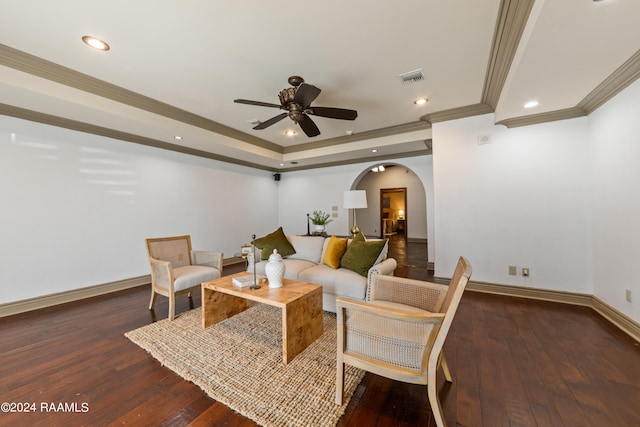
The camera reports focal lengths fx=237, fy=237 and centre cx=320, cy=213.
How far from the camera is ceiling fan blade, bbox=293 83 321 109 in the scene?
2256mm

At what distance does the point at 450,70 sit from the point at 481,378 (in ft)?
9.48

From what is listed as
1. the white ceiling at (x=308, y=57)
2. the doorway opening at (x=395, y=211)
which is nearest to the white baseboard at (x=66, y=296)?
the white ceiling at (x=308, y=57)

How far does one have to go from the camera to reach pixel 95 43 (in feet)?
6.89

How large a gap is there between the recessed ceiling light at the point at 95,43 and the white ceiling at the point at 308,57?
73mm

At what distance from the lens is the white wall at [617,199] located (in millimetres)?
2219

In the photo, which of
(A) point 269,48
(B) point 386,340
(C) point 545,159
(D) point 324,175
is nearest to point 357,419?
(B) point 386,340

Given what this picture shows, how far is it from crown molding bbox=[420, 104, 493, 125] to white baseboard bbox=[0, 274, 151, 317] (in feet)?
17.7

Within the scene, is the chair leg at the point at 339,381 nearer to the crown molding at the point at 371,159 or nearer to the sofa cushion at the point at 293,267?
the sofa cushion at the point at 293,267

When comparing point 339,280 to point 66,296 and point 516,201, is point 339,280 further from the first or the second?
point 66,296

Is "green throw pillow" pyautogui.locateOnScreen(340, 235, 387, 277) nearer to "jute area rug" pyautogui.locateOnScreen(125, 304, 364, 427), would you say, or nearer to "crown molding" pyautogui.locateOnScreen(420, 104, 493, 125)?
"jute area rug" pyautogui.locateOnScreen(125, 304, 364, 427)

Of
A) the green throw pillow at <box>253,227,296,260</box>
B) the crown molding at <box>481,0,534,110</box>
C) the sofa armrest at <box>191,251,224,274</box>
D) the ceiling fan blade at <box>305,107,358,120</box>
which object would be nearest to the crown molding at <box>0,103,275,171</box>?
the sofa armrest at <box>191,251,224,274</box>

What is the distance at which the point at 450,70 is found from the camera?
258 cm

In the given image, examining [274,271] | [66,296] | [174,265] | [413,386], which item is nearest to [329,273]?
[274,271]

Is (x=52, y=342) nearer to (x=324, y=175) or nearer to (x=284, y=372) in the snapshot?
(x=284, y=372)
